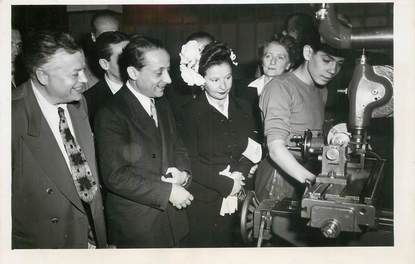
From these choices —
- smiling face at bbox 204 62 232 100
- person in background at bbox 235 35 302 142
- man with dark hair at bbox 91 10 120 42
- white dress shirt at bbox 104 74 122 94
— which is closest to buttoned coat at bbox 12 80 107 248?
white dress shirt at bbox 104 74 122 94

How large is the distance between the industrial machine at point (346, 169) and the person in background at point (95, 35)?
579 millimetres

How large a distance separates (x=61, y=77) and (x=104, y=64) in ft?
0.50

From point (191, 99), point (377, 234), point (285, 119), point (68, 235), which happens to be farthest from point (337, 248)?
point (68, 235)

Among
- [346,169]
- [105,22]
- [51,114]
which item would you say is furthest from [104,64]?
[346,169]

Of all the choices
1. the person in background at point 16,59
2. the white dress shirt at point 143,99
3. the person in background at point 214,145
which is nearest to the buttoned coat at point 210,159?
the person in background at point 214,145

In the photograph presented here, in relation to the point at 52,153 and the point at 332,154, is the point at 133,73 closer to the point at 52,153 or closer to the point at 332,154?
the point at 52,153

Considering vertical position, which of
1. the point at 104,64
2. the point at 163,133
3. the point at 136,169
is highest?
the point at 104,64

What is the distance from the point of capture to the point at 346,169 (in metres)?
0.95

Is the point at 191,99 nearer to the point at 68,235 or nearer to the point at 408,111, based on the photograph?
the point at 68,235

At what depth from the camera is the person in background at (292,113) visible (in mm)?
1107

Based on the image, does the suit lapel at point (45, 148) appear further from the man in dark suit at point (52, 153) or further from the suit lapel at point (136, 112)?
the suit lapel at point (136, 112)

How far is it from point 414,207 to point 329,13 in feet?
2.02

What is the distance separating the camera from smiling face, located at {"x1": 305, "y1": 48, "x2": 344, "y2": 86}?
1185 mm

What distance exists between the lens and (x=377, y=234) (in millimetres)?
1025
